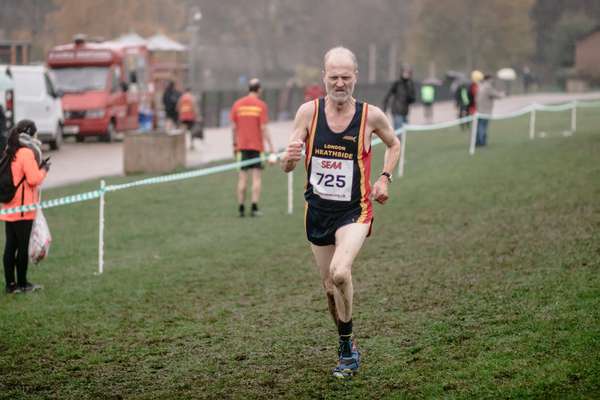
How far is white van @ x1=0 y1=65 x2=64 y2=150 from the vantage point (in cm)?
2772

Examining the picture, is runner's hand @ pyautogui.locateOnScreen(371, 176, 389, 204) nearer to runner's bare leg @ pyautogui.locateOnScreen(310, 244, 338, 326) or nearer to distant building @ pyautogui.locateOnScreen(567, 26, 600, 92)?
runner's bare leg @ pyautogui.locateOnScreen(310, 244, 338, 326)

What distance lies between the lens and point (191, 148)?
3078 cm

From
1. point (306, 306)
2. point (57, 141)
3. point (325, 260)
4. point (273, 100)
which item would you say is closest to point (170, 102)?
point (57, 141)

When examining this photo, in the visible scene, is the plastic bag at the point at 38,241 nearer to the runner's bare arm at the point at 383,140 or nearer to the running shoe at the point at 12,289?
the running shoe at the point at 12,289

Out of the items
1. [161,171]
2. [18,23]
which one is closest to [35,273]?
[161,171]

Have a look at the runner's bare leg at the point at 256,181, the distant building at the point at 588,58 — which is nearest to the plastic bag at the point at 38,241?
the runner's bare leg at the point at 256,181

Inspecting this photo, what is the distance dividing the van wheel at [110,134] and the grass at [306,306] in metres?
15.8

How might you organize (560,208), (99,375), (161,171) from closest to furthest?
1. (99,375)
2. (560,208)
3. (161,171)

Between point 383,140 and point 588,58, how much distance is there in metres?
79.4

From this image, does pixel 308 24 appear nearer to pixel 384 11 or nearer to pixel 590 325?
pixel 384 11

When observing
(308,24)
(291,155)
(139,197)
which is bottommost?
(139,197)

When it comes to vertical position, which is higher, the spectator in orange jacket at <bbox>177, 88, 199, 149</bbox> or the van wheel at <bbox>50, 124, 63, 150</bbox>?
the spectator in orange jacket at <bbox>177, 88, 199, 149</bbox>

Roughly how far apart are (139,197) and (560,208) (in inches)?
328

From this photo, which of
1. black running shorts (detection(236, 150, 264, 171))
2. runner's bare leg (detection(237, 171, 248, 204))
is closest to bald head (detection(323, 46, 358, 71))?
black running shorts (detection(236, 150, 264, 171))
